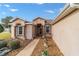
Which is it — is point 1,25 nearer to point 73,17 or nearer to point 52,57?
point 52,57

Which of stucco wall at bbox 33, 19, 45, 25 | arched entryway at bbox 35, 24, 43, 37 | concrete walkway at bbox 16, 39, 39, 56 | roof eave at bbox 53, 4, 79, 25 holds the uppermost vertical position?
roof eave at bbox 53, 4, 79, 25

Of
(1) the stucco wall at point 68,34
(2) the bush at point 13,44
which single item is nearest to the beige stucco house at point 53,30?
(1) the stucco wall at point 68,34

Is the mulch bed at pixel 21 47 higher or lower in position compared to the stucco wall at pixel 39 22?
lower

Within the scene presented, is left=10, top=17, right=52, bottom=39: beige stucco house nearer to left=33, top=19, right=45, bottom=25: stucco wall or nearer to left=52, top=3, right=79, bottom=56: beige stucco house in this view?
left=33, top=19, right=45, bottom=25: stucco wall

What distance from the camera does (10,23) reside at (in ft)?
12.1

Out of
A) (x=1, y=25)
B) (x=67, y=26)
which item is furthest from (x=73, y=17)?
(x=1, y=25)

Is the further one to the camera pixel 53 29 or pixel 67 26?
pixel 53 29

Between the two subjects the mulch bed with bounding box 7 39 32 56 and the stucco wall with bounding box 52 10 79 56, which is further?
the mulch bed with bounding box 7 39 32 56

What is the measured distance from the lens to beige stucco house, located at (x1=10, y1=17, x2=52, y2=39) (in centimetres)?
371

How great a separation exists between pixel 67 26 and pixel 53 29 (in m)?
0.36

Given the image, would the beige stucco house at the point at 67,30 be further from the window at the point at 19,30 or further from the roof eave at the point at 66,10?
the window at the point at 19,30

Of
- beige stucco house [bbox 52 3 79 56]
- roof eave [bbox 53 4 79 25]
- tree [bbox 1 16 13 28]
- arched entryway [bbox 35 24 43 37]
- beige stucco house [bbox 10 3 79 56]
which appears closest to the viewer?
roof eave [bbox 53 4 79 25]

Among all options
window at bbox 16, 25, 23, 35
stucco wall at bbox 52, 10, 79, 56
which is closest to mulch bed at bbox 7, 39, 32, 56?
window at bbox 16, 25, 23, 35

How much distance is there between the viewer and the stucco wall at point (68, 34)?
10.7 ft
